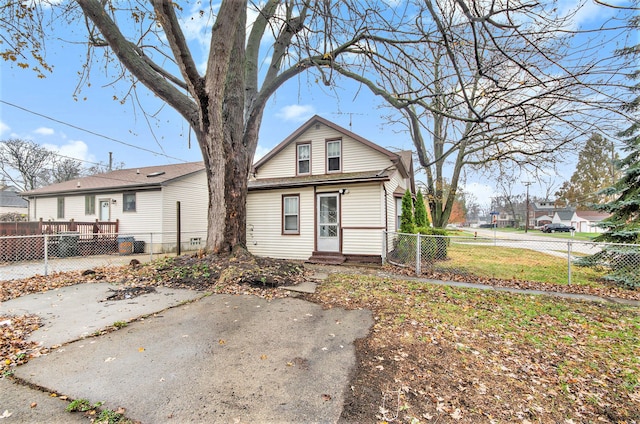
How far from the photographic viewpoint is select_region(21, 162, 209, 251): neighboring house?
14.0 meters

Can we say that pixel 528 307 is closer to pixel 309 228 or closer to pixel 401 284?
pixel 401 284

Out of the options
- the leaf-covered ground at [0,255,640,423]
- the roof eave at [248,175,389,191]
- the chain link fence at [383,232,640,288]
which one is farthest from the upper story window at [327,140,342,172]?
the leaf-covered ground at [0,255,640,423]

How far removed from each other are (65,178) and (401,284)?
40776 millimetres

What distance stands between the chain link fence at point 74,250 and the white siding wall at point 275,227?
3.39m

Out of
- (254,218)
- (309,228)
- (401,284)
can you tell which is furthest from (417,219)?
(254,218)

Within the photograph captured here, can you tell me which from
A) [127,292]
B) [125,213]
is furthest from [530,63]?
[125,213]

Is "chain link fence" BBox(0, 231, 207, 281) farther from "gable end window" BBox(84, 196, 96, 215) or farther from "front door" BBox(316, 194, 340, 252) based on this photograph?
"front door" BBox(316, 194, 340, 252)

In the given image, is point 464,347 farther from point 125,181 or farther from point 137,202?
point 125,181

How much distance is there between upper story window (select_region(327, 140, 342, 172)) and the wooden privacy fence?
8573mm

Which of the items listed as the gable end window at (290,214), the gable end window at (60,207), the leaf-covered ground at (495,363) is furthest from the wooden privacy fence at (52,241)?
the leaf-covered ground at (495,363)

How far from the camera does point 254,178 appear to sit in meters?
13.0

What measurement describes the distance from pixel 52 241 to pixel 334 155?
487 inches

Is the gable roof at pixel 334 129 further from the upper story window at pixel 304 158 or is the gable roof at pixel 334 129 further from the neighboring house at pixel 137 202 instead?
the neighboring house at pixel 137 202

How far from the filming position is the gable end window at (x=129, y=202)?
14.6 m
